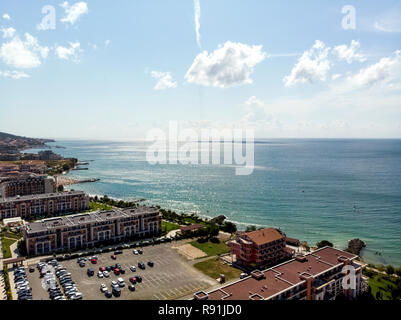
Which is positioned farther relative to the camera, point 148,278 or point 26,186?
point 26,186

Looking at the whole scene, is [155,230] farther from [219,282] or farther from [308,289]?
[308,289]

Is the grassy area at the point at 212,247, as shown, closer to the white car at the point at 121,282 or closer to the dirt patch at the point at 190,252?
the dirt patch at the point at 190,252

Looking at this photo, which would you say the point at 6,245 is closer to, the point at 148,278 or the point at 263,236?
the point at 148,278

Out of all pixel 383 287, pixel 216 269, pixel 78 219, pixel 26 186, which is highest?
pixel 26 186

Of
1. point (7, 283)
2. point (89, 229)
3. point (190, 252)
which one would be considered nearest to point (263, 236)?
point (190, 252)
